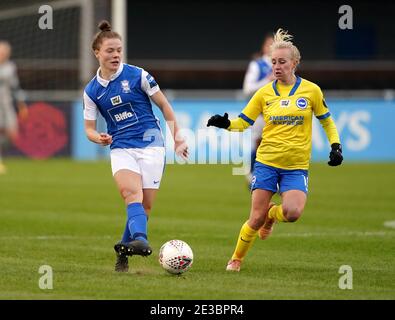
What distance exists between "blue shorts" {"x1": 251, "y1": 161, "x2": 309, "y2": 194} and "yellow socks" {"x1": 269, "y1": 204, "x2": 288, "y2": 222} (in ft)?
0.61

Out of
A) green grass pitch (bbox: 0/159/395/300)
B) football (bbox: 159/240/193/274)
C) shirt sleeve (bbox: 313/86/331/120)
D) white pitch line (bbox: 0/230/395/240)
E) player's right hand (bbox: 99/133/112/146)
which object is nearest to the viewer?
green grass pitch (bbox: 0/159/395/300)

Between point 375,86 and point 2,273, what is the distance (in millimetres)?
24039

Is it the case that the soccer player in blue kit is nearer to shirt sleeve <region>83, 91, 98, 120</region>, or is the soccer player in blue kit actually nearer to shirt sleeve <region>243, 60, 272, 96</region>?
shirt sleeve <region>83, 91, 98, 120</region>

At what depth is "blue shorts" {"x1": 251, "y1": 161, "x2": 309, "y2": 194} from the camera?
938 cm

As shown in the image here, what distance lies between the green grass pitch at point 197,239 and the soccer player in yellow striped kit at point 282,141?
0.56 m

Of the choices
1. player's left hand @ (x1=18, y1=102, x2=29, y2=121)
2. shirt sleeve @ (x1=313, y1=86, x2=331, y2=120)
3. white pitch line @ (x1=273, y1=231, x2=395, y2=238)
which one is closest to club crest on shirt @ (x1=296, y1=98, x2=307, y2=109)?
shirt sleeve @ (x1=313, y1=86, x2=331, y2=120)

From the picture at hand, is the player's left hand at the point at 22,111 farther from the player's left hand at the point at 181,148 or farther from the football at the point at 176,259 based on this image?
the football at the point at 176,259

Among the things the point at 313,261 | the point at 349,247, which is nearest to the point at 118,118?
the point at 313,261

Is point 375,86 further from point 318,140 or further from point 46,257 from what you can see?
point 46,257

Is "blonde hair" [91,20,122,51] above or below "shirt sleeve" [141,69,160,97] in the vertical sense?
above

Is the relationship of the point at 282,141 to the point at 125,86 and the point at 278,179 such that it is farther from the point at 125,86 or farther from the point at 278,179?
the point at 125,86

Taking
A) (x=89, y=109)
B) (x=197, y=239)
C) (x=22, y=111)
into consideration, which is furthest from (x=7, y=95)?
(x=89, y=109)

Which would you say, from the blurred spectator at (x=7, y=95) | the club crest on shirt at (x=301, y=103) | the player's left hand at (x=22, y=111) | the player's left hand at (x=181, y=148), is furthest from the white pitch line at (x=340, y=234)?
the player's left hand at (x=22, y=111)

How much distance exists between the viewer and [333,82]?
104 ft
